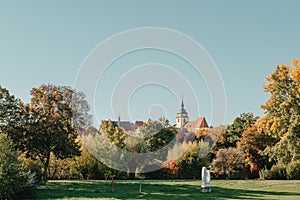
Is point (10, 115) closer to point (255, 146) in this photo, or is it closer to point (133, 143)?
point (133, 143)

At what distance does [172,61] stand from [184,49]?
3.81 ft

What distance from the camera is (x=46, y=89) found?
29.3 m

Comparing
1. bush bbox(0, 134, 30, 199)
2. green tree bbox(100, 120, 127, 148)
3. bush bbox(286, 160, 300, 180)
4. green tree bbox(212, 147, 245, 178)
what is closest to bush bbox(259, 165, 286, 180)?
bush bbox(286, 160, 300, 180)

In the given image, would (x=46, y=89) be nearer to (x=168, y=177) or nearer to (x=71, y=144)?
(x=71, y=144)

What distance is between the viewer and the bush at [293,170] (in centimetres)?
3334

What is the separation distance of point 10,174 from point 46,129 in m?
9.06

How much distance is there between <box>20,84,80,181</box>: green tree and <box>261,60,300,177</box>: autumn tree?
1406cm

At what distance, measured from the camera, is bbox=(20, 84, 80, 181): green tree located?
27156mm

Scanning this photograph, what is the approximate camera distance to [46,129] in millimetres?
27406

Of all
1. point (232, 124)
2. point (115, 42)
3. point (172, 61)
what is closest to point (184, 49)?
point (172, 61)

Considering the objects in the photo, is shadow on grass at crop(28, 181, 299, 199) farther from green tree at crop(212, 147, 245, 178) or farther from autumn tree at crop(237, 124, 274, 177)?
autumn tree at crop(237, 124, 274, 177)

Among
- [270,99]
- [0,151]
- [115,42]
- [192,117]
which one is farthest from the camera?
[192,117]

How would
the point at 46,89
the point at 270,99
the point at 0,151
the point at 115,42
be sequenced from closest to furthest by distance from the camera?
the point at 0,151, the point at 115,42, the point at 270,99, the point at 46,89

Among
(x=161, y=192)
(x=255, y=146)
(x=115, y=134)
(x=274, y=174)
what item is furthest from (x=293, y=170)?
(x=161, y=192)
